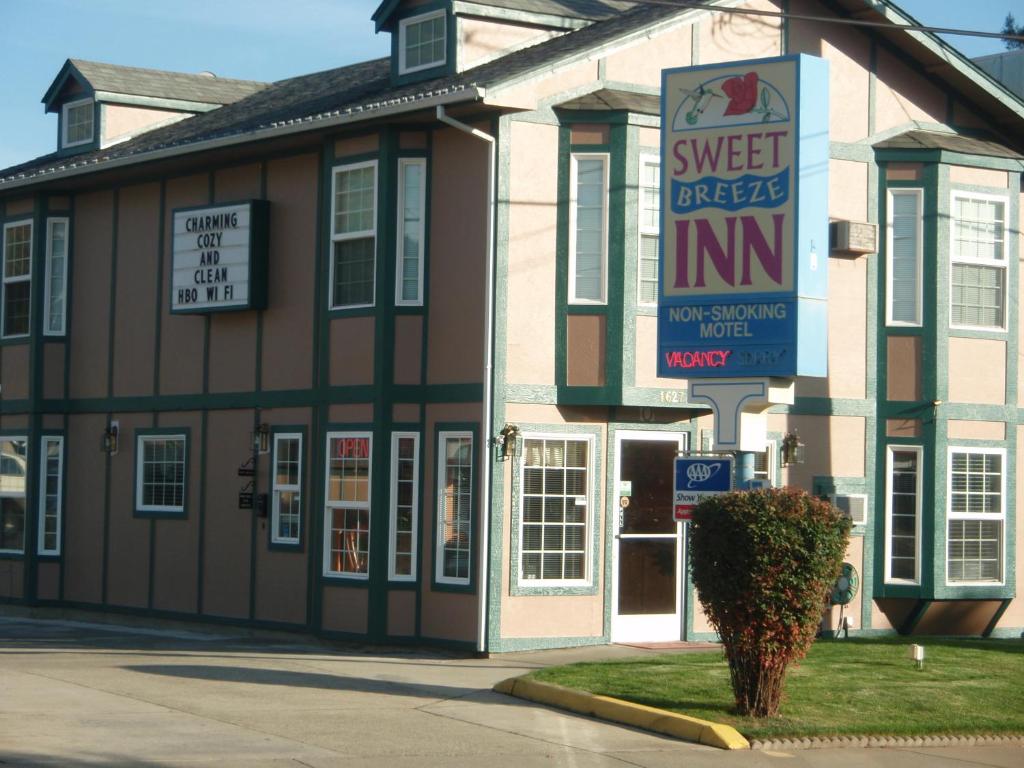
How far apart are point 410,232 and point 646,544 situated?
448cm

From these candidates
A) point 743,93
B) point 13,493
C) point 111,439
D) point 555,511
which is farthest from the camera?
point 13,493

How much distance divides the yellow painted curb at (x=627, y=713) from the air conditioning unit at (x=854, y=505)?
19.9 ft

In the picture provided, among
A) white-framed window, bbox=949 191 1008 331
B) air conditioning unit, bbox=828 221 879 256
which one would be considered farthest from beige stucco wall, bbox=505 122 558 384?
white-framed window, bbox=949 191 1008 331

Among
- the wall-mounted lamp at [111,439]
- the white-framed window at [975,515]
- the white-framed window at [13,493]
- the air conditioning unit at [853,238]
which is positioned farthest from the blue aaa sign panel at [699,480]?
the white-framed window at [13,493]

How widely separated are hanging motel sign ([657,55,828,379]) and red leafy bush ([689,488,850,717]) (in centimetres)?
183

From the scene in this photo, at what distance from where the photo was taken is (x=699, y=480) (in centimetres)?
1275

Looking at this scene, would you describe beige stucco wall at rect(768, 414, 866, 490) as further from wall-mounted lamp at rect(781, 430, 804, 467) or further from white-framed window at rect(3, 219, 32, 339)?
white-framed window at rect(3, 219, 32, 339)

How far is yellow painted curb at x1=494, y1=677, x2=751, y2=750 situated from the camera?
37.0 feet

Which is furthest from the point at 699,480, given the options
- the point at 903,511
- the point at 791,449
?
the point at 903,511

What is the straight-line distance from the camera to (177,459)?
67.4ft

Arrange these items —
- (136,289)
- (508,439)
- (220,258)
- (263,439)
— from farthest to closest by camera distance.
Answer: (136,289), (220,258), (263,439), (508,439)

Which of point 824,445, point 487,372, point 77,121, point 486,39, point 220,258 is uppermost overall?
point 77,121

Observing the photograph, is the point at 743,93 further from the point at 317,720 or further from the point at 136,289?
the point at 136,289

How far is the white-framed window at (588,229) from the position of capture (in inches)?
661
